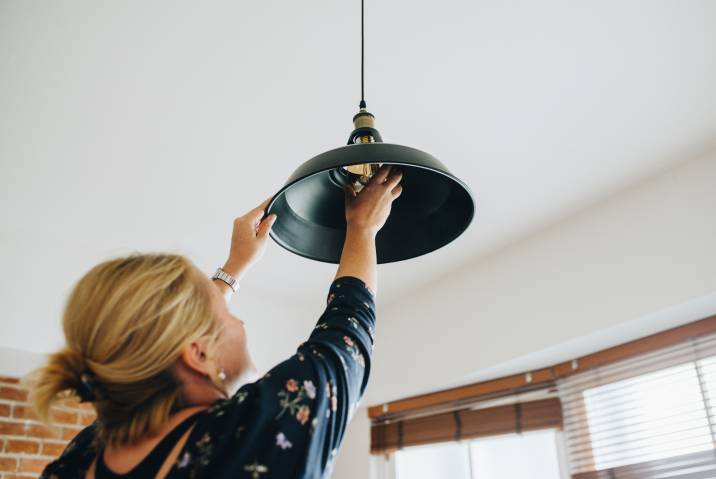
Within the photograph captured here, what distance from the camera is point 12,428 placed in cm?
261

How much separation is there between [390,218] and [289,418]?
447 millimetres

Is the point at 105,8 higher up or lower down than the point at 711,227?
higher up

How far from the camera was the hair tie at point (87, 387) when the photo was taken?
71 centimetres

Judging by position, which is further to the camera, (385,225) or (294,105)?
(294,105)

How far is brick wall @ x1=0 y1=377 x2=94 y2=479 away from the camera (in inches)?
101

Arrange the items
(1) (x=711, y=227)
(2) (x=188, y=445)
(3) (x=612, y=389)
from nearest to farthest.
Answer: (2) (x=188, y=445) < (1) (x=711, y=227) < (3) (x=612, y=389)

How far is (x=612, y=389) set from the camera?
246cm

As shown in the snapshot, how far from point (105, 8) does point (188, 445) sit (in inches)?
51.5

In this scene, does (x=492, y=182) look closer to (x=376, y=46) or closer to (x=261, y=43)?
(x=376, y=46)

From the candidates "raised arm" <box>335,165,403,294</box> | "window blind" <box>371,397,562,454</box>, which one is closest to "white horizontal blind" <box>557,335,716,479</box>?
"window blind" <box>371,397,562,454</box>

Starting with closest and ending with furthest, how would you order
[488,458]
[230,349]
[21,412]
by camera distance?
[230,349] → [21,412] → [488,458]

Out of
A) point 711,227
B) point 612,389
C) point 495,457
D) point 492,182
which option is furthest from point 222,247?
point 711,227

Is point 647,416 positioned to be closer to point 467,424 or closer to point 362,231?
point 467,424

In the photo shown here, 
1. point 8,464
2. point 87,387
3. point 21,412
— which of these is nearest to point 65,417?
point 21,412
